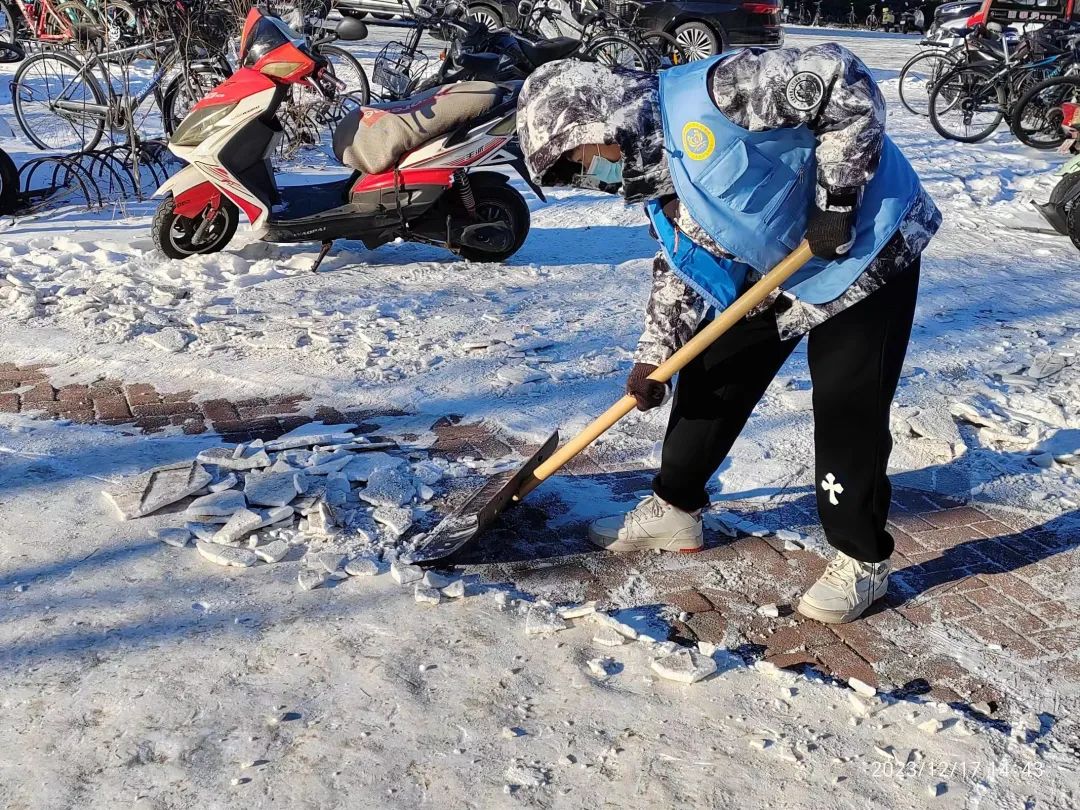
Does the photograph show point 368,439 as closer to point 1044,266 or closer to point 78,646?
point 78,646

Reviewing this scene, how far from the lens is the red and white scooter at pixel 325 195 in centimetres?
611

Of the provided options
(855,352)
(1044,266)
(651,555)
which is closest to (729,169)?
(855,352)

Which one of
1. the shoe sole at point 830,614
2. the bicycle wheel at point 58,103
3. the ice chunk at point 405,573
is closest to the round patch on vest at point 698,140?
the shoe sole at point 830,614

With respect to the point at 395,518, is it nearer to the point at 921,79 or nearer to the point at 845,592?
the point at 845,592

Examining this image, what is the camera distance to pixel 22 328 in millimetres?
5359

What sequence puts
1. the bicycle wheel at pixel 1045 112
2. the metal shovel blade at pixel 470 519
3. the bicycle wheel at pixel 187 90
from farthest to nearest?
the bicycle wheel at pixel 1045 112 < the bicycle wheel at pixel 187 90 < the metal shovel blade at pixel 470 519

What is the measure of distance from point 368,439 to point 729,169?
2080 millimetres

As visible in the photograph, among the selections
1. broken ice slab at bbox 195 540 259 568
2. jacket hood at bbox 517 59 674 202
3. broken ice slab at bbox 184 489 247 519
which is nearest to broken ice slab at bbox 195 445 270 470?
broken ice slab at bbox 184 489 247 519

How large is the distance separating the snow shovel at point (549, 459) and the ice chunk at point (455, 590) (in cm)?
12

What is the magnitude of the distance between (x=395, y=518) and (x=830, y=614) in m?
1.44

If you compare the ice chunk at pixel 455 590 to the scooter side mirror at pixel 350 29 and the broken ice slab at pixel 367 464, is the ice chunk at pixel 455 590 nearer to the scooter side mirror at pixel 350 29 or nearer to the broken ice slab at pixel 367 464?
the broken ice slab at pixel 367 464

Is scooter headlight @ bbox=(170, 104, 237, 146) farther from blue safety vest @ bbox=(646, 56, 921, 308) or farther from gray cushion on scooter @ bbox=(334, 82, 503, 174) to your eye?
blue safety vest @ bbox=(646, 56, 921, 308)

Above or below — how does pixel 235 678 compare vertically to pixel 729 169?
below

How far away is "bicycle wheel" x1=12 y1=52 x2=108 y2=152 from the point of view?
8.66 meters
